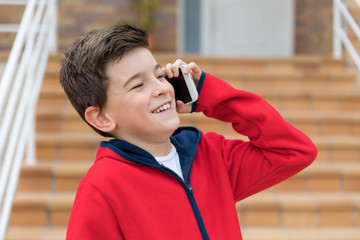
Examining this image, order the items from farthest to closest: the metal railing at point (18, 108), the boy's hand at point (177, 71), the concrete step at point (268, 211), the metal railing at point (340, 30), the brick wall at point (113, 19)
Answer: the brick wall at point (113, 19), the metal railing at point (340, 30), the concrete step at point (268, 211), the metal railing at point (18, 108), the boy's hand at point (177, 71)

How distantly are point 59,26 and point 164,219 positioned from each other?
4.95m

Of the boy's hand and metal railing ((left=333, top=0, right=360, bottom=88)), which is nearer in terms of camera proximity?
the boy's hand

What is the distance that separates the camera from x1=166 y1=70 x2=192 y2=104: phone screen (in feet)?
3.57

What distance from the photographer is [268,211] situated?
2.57 metres

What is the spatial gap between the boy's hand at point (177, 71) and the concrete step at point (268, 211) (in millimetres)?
1554

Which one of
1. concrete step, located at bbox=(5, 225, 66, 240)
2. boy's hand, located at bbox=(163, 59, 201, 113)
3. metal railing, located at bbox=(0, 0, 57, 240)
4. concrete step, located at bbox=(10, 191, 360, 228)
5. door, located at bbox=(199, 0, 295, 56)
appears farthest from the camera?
door, located at bbox=(199, 0, 295, 56)

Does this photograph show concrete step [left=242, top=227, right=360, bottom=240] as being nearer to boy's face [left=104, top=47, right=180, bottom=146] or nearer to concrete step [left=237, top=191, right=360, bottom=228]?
concrete step [left=237, top=191, right=360, bottom=228]

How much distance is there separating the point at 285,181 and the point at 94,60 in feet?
6.69

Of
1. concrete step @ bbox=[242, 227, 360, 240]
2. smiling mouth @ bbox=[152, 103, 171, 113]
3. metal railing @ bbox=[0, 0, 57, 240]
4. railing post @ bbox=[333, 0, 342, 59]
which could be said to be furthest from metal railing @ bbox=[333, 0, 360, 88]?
smiling mouth @ bbox=[152, 103, 171, 113]

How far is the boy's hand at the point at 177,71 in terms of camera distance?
1.08 m

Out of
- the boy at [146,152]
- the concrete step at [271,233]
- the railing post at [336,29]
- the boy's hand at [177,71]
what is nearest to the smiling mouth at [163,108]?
the boy at [146,152]

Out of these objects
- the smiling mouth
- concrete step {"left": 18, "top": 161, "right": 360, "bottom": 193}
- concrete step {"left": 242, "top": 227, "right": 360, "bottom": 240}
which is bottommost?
concrete step {"left": 242, "top": 227, "right": 360, "bottom": 240}

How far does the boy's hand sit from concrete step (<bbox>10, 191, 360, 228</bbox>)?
5.10 ft

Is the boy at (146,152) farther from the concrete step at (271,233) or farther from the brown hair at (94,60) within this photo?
the concrete step at (271,233)
